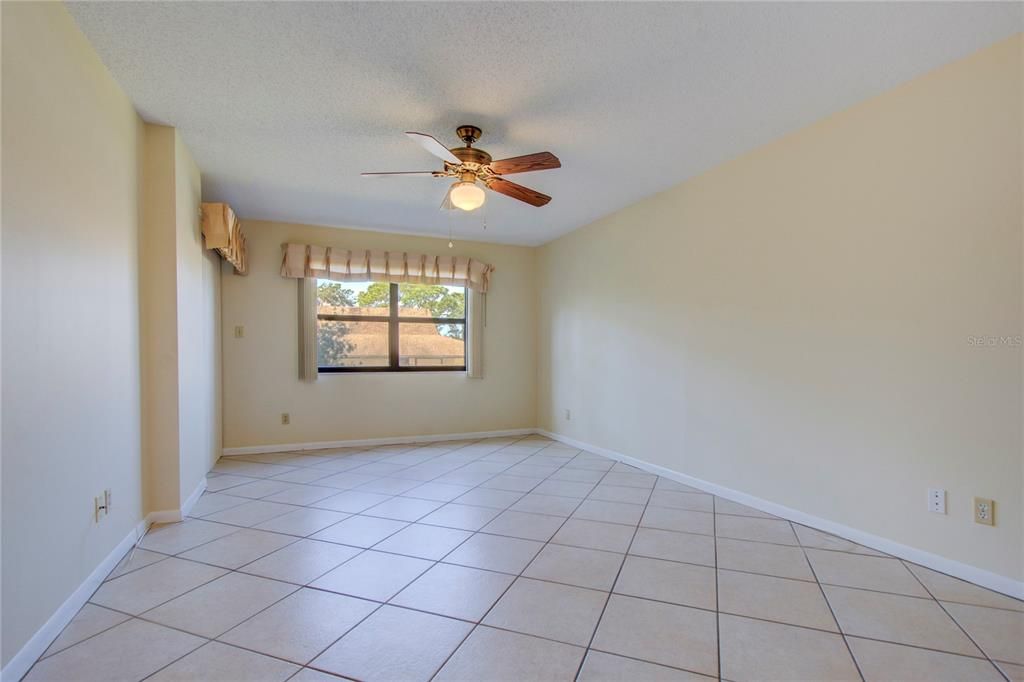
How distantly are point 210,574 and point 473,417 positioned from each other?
11.5ft

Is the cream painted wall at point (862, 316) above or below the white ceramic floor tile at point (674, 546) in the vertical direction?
above

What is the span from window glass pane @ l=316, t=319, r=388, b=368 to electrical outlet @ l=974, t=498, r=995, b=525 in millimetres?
4671

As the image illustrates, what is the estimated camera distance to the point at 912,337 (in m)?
2.27

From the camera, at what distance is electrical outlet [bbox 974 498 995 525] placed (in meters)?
2.00

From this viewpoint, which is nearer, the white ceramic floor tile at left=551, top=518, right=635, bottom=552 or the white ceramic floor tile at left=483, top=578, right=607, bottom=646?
the white ceramic floor tile at left=483, top=578, right=607, bottom=646

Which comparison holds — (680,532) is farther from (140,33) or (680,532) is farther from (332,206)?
(332,206)

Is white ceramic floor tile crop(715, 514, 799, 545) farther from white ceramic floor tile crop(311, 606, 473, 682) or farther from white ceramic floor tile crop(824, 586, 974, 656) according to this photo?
white ceramic floor tile crop(311, 606, 473, 682)

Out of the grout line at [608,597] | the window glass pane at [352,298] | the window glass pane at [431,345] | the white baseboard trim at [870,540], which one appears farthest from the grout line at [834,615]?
the window glass pane at [352,298]

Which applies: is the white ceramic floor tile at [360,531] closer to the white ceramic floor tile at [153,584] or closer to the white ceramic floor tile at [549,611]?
the white ceramic floor tile at [153,584]

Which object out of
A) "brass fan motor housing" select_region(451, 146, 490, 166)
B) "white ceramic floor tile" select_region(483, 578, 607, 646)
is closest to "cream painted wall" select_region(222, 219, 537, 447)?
"brass fan motor housing" select_region(451, 146, 490, 166)

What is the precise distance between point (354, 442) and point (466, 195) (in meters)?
3.31

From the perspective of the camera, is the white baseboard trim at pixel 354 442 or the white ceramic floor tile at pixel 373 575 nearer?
the white ceramic floor tile at pixel 373 575

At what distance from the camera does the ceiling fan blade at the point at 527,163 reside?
8.13 ft

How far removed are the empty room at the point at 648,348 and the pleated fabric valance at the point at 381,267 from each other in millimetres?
833
